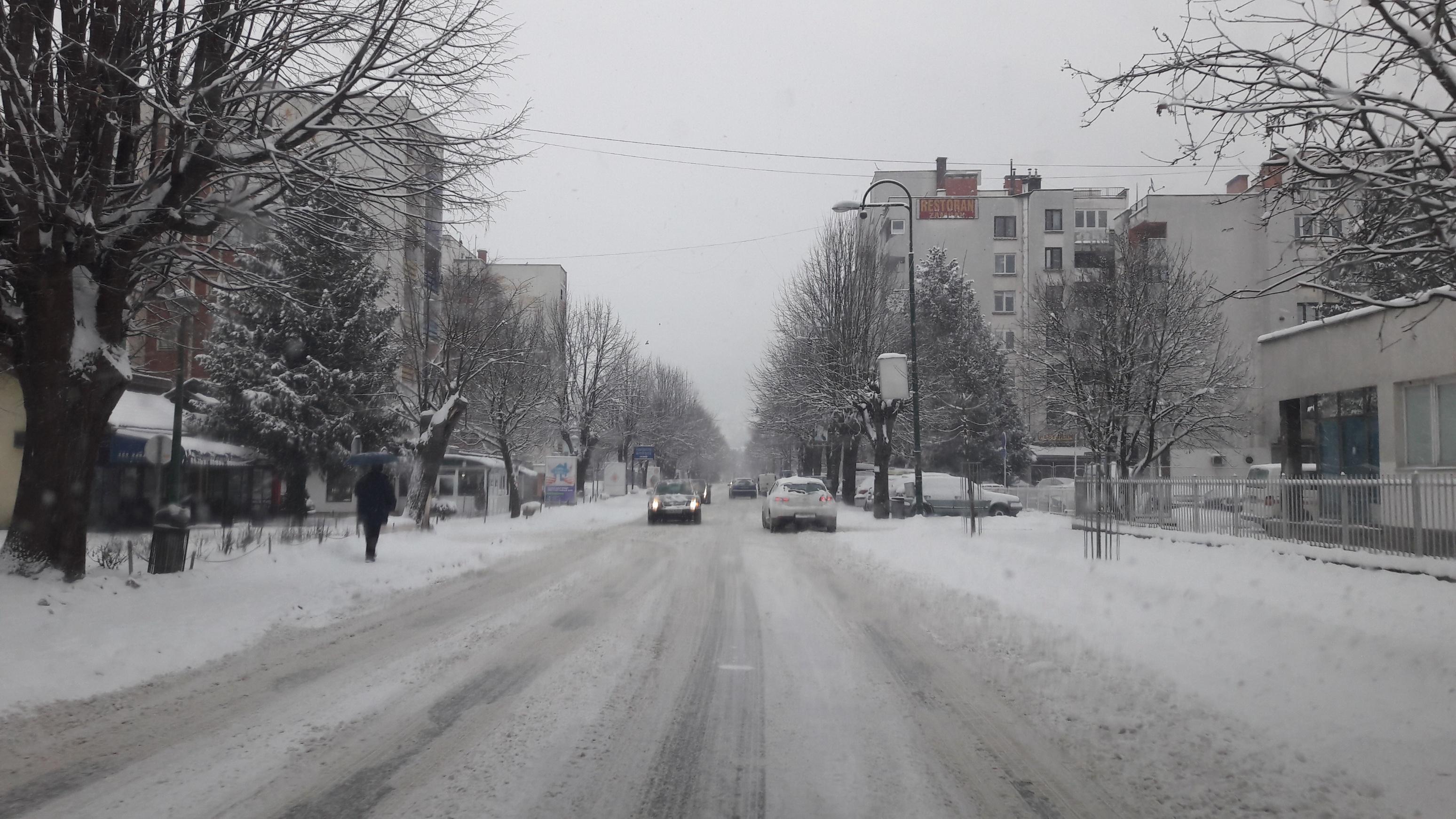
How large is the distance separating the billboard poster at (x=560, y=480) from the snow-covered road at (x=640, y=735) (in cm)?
3257

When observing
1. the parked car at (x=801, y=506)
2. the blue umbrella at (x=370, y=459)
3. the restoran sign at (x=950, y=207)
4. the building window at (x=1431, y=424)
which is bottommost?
the parked car at (x=801, y=506)

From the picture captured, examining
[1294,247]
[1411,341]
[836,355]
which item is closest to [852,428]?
[836,355]

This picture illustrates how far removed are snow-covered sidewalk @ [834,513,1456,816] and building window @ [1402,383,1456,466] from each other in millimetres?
3221

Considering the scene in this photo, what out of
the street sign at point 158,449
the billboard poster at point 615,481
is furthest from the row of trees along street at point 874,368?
the street sign at point 158,449

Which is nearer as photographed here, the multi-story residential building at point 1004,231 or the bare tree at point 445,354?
the bare tree at point 445,354

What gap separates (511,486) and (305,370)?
10.2 meters

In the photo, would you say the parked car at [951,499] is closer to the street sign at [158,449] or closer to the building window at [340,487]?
the building window at [340,487]

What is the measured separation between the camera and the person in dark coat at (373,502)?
620 inches

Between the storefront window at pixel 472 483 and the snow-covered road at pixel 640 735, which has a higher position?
the storefront window at pixel 472 483

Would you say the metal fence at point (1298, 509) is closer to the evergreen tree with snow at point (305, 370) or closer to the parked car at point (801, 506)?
the parked car at point (801, 506)

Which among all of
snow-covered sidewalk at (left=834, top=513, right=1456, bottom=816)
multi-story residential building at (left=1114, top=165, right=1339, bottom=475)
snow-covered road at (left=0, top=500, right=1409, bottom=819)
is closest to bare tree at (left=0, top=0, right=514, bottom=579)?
snow-covered road at (left=0, top=500, right=1409, bottom=819)

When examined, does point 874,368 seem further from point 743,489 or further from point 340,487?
point 743,489

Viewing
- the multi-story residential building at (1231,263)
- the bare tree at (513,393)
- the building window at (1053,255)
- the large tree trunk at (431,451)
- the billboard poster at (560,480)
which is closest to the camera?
the large tree trunk at (431,451)

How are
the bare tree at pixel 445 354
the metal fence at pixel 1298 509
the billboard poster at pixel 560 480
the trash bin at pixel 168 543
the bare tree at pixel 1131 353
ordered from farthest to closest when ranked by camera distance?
1. the billboard poster at pixel 560 480
2. the bare tree at pixel 1131 353
3. the bare tree at pixel 445 354
4. the metal fence at pixel 1298 509
5. the trash bin at pixel 168 543
